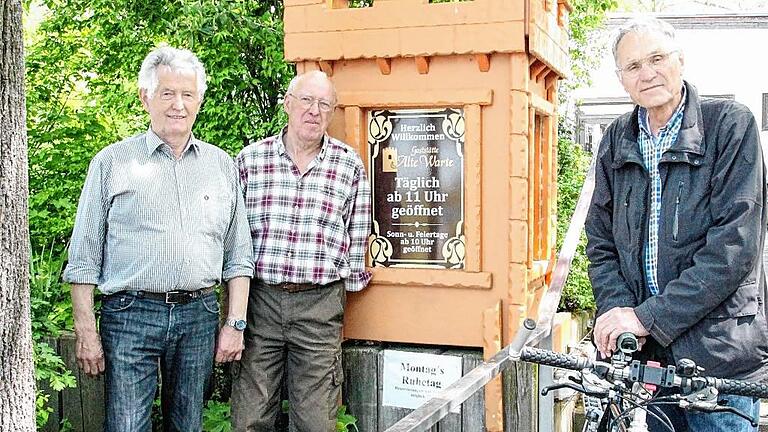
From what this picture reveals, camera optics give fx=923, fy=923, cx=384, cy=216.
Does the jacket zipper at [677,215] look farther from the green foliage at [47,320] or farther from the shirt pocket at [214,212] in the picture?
the green foliage at [47,320]

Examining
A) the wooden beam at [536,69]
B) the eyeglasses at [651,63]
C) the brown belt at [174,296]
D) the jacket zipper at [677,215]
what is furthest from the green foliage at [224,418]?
the eyeglasses at [651,63]

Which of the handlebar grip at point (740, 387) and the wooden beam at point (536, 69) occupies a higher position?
the wooden beam at point (536, 69)

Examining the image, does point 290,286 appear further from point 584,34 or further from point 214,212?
point 584,34

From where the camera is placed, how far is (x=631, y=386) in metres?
2.31

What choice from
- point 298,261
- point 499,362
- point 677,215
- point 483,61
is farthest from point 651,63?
point 298,261

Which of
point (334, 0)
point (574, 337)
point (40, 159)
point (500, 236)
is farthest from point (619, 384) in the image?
point (40, 159)

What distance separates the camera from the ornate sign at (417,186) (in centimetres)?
410

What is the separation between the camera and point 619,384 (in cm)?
230

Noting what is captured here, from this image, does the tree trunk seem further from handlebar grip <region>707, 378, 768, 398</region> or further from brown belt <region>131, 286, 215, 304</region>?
handlebar grip <region>707, 378, 768, 398</region>

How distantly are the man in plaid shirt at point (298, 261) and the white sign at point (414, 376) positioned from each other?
363 mm

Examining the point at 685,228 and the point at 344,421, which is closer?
the point at 685,228

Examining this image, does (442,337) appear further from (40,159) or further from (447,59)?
(40,159)

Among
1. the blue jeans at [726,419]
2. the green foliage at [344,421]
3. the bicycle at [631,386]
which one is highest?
the bicycle at [631,386]

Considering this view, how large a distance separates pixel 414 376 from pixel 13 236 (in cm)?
194
